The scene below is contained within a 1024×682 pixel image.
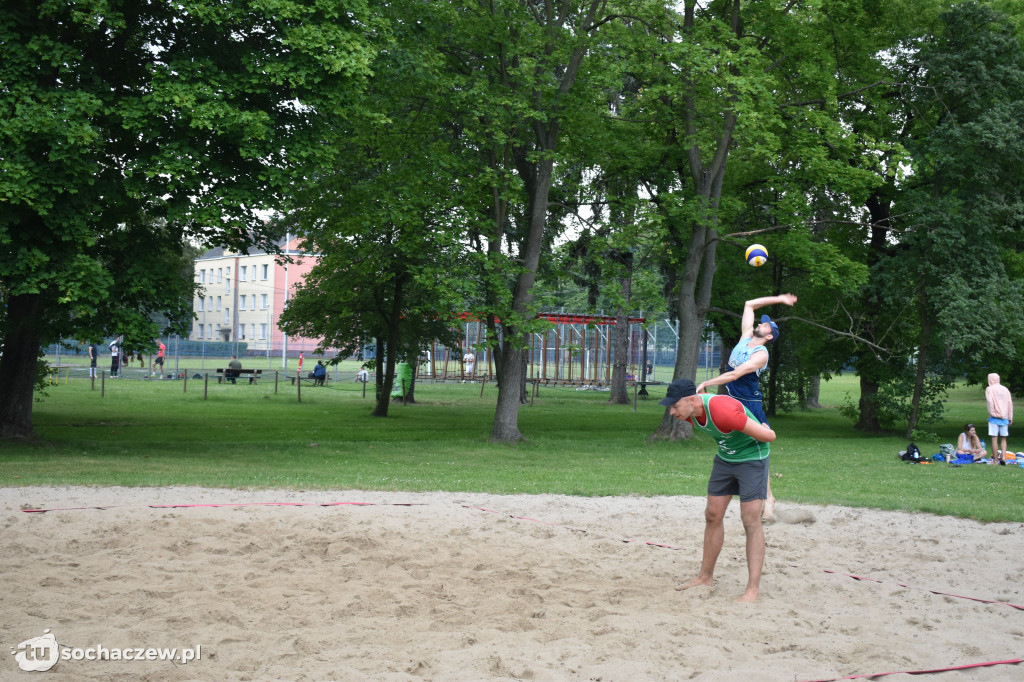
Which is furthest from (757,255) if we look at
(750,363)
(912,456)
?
(912,456)

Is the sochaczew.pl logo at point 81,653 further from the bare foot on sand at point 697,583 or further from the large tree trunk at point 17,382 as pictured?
the large tree trunk at point 17,382

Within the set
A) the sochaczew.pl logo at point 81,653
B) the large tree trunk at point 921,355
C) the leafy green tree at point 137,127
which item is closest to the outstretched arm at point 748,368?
the sochaczew.pl logo at point 81,653

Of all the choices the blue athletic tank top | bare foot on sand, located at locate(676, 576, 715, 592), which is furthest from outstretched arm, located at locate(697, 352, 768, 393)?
bare foot on sand, located at locate(676, 576, 715, 592)

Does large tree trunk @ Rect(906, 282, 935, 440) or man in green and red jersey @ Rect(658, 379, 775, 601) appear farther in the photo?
large tree trunk @ Rect(906, 282, 935, 440)

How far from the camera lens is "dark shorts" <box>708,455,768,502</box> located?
284 inches

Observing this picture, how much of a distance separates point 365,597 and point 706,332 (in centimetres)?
2459

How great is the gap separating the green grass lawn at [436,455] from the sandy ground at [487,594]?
7.05 feet

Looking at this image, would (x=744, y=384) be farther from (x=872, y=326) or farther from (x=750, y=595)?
(x=872, y=326)

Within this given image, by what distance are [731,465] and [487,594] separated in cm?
219

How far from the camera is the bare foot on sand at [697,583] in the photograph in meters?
7.38

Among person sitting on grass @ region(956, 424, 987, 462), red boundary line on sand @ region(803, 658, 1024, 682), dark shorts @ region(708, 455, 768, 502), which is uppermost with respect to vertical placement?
dark shorts @ region(708, 455, 768, 502)

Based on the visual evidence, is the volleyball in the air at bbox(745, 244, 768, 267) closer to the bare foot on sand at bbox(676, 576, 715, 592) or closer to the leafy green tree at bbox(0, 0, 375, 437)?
the bare foot on sand at bbox(676, 576, 715, 592)

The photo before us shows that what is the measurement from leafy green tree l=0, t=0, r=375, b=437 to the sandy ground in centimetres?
529

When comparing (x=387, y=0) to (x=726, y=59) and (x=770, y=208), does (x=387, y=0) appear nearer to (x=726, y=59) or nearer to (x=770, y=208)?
(x=726, y=59)
